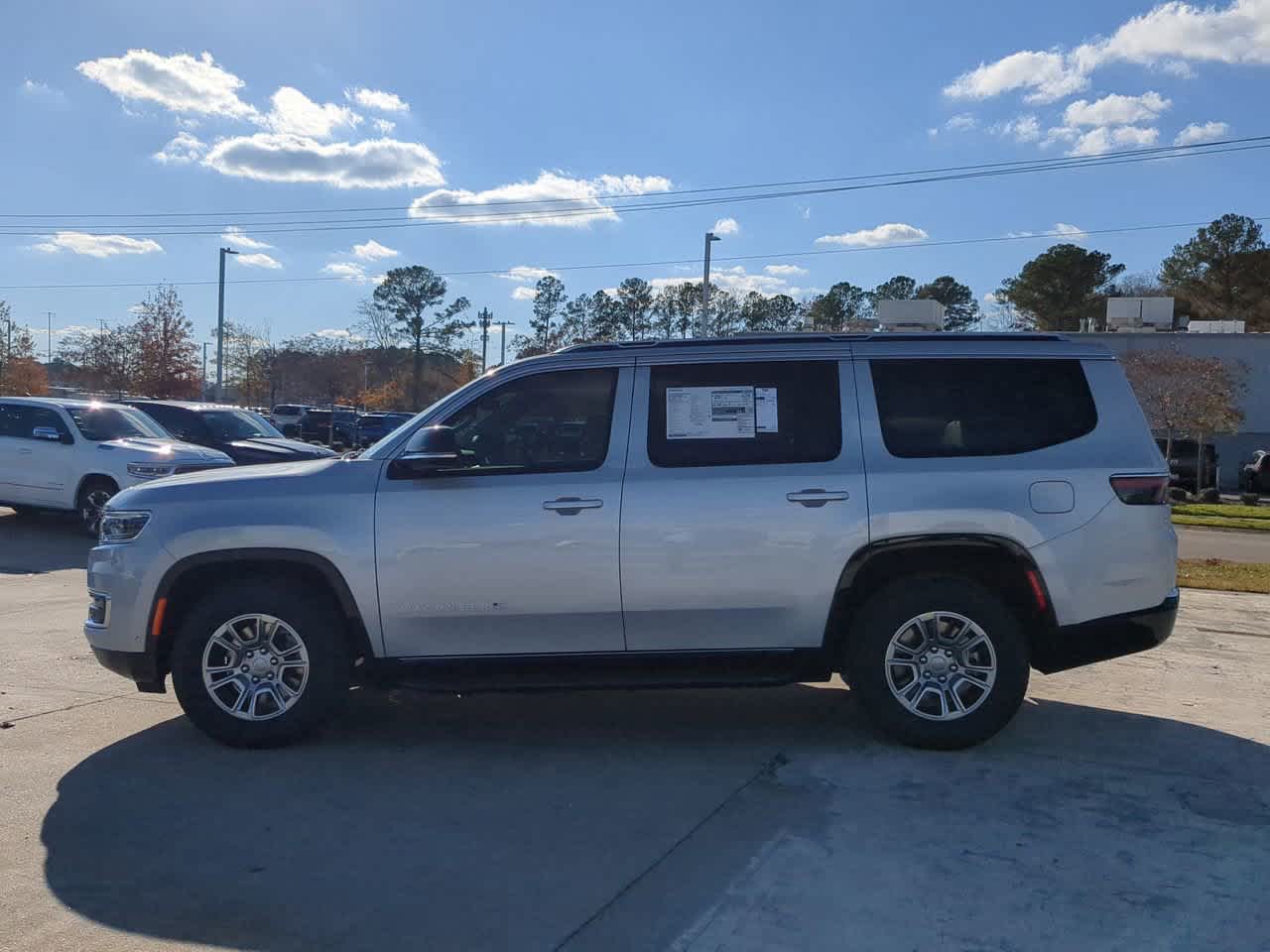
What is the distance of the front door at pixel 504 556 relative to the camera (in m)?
5.39

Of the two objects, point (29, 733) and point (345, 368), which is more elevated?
point (345, 368)

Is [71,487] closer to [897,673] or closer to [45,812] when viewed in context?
[45,812]

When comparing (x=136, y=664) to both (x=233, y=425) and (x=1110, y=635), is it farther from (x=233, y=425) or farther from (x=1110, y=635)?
(x=233, y=425)

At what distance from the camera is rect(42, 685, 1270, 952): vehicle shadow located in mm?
3822

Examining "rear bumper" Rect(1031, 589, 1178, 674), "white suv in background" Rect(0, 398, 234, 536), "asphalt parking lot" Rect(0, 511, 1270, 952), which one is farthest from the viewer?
"white suv in background" Rect(0, 398, 234, 536)

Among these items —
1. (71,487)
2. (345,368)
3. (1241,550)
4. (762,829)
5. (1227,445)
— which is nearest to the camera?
(762,829)

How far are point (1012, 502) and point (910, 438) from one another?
0.59m

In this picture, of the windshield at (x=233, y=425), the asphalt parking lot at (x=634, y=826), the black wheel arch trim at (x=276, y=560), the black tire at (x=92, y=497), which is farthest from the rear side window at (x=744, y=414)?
the windshield at (x=233, y=425)

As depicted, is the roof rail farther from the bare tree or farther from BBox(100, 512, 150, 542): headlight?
the bare tree

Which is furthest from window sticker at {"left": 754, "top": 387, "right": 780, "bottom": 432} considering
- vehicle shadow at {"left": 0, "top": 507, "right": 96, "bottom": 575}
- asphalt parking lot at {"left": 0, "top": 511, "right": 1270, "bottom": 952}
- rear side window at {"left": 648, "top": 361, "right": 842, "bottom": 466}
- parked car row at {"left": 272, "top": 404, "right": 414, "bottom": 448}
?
parked car row at {"left": 272, "top": 404, "right": 414, "bottom": 448}

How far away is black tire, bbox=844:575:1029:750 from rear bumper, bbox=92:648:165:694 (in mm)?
3558

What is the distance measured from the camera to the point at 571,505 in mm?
5395

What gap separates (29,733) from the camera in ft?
18.9

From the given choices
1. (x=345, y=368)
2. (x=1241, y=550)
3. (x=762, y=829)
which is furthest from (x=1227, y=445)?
(x=345, y=368)
